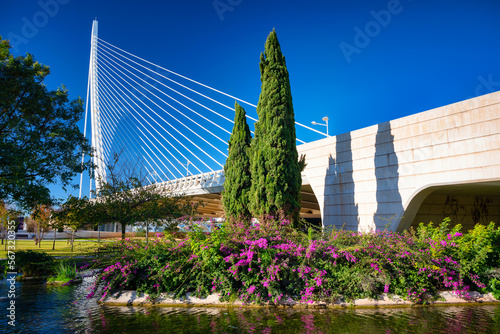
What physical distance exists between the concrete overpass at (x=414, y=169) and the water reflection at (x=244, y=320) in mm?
2336

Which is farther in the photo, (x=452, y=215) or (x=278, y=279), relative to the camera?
(x=452, y=215)

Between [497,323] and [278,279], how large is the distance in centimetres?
346

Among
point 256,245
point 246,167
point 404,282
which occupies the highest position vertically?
point 246,167

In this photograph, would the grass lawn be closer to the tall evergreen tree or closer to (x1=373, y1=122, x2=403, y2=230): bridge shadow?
the tall evergreen tree

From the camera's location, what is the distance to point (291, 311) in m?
5.80

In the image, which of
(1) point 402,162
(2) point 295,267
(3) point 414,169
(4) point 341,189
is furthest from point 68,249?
(3) point 414,169

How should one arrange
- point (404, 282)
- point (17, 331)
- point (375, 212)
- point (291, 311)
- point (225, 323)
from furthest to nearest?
point (375, 212) → point (404, 282) → point (291, 311) → point (225, 323) → point (17, 331)

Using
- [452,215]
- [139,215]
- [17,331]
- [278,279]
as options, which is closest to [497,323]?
[278,279]

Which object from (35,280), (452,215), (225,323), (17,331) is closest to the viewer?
(17,331)

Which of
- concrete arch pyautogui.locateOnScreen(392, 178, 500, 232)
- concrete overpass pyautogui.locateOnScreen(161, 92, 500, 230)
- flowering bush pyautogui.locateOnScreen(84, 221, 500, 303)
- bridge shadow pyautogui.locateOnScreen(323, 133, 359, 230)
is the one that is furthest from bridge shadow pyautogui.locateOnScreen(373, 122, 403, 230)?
flowering bush pyautogui.locateOnScreen(84, 221, 500, 303)

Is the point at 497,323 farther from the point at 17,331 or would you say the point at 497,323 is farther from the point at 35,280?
the point at 35,280

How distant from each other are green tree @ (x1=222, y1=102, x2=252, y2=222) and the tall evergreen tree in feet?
5.20

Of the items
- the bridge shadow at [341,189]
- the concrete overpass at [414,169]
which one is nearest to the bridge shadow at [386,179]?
the concrete overpass at [414,169]

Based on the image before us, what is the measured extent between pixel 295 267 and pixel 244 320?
1.64 meters
